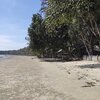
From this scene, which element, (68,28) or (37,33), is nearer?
(68,28)

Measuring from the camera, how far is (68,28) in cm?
6750

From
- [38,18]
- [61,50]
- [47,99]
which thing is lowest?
[47,99]

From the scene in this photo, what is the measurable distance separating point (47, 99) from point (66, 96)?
122 cm

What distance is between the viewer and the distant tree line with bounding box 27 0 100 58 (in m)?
31.6

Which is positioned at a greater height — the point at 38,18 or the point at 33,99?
the point at 38,18

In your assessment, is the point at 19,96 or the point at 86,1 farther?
the point at 86,1

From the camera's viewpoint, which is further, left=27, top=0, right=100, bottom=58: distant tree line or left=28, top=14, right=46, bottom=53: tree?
left=28, top=14, right=46, bottom=53: tree

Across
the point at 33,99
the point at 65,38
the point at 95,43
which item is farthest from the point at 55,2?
the point at 65,38

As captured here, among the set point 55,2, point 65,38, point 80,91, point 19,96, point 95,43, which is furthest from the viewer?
point 65,38

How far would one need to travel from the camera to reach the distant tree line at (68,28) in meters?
31.6

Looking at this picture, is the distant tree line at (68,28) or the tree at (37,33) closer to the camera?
the distant tree line at (68,28)

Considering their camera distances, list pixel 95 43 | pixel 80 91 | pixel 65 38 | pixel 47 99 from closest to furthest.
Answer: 1. pixel 47 99
2. pixel 80 91
3. pixel 95 43
4. pixel 65 38

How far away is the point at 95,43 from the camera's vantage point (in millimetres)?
63562

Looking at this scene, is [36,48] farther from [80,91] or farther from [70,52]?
[80,91]
